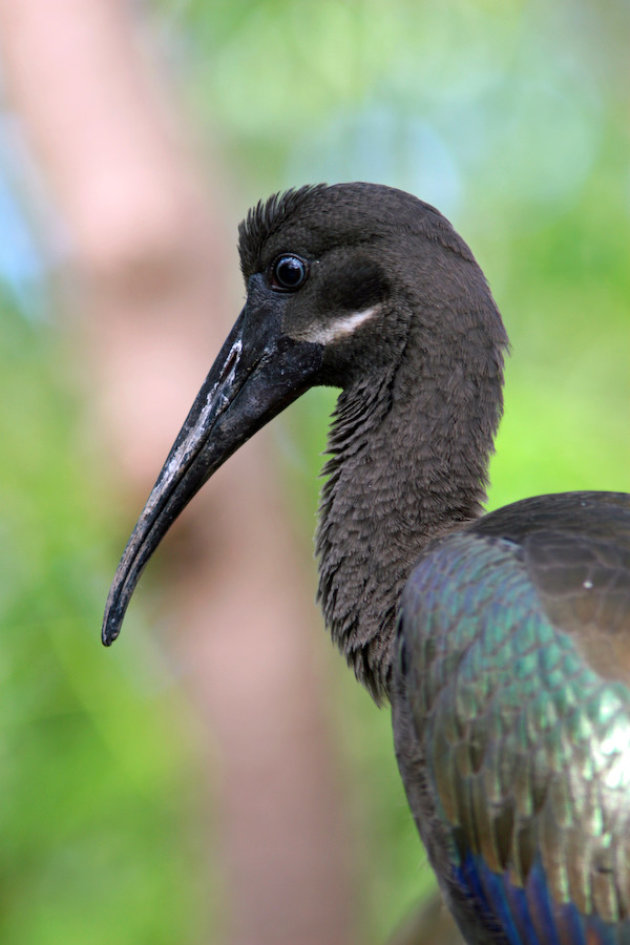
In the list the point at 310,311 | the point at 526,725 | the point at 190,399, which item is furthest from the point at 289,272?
the point at 190,399

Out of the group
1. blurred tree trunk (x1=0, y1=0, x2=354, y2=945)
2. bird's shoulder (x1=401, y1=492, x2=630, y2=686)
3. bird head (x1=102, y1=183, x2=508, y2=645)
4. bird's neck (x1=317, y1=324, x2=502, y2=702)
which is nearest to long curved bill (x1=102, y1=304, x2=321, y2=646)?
bird head (x1=102, y1=183, x2=508, y2=645)

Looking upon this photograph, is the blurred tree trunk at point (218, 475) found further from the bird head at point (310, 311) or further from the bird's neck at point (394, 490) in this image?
the bird's neck at point (394, 490)

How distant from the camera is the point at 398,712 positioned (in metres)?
3.00

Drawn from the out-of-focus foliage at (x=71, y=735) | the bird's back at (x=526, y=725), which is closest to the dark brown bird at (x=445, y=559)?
the bird's back at (x=526, y=725)

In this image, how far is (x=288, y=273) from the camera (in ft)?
11.9

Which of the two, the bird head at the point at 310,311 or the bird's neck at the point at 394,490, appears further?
the bird head at the point at 310,311

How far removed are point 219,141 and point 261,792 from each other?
5.55 meters

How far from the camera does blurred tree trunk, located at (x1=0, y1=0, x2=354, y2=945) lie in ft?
20.2

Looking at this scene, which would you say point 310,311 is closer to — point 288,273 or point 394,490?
point 288,273

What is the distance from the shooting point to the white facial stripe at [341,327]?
11.4 feet

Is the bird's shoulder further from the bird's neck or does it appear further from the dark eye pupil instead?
the dark eye pupil

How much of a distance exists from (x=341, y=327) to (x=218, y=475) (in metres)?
2.84

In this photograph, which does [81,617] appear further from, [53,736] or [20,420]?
[20,420]

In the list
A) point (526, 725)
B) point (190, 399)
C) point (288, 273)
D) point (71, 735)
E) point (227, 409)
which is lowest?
point (526, 725)
